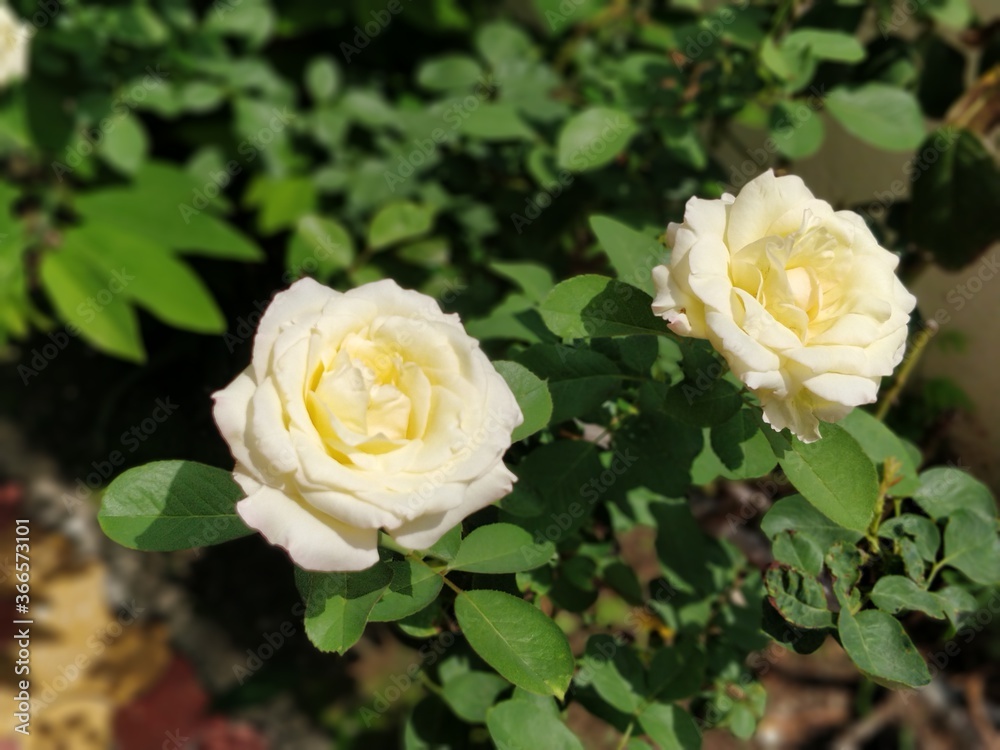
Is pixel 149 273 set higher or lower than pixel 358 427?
lower

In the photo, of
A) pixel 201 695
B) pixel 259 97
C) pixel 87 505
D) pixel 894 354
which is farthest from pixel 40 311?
pixel 894 354

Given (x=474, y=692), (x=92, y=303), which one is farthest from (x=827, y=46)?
(x=92, y=303)

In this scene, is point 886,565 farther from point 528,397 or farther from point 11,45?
point 11,45

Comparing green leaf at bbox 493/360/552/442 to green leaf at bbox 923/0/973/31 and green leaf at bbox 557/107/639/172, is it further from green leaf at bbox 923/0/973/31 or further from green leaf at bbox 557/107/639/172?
green leaf at bbox 923/0/973/31

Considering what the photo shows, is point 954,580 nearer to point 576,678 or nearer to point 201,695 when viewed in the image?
point 576,678

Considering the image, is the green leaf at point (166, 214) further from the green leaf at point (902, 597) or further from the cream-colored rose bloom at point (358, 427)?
the green leaf at point (902, 597)

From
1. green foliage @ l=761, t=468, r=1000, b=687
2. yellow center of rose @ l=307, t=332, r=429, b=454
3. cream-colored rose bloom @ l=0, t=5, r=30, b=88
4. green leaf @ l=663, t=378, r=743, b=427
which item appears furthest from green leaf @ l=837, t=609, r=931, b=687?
cream-colored rose bloom @ l=0, t=5, r=30, b=88
